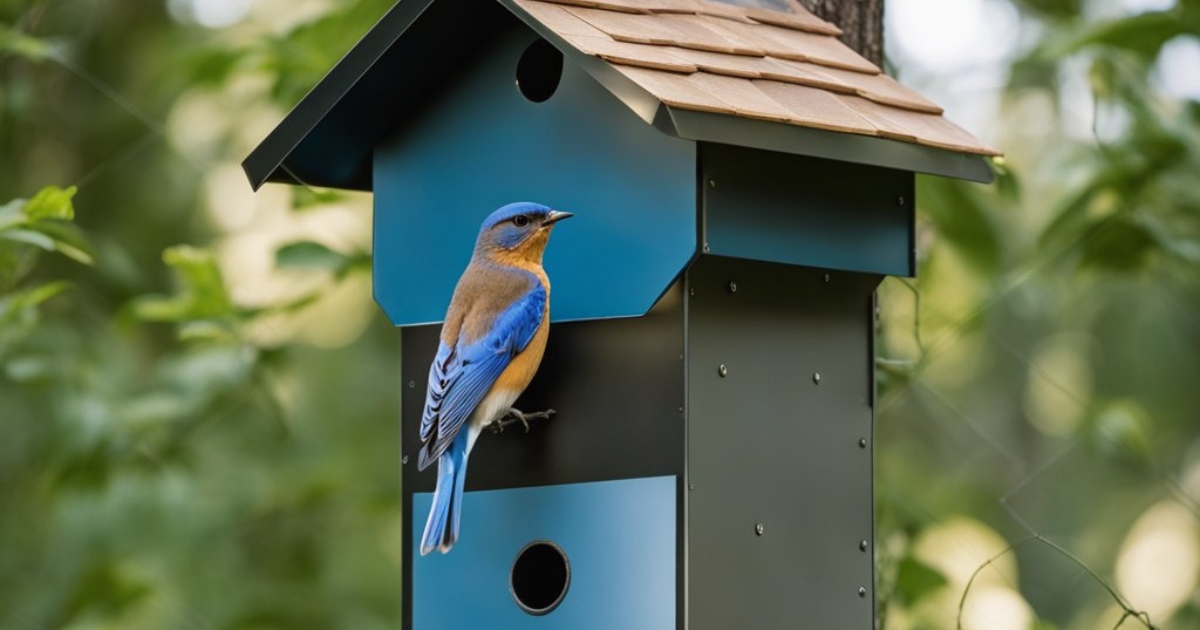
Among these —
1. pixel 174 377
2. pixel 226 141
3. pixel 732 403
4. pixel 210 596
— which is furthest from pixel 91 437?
pixel 732 403

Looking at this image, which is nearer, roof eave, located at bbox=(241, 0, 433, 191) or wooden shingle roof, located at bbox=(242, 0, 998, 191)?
Result: wooden shingle roof, located at bbox=(242, 0, 998, 191)

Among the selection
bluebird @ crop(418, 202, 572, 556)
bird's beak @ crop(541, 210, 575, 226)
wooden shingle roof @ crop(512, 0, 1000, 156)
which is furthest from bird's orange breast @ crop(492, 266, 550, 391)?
wooden shingle roof @ crop(512, 0, 1000, 156)

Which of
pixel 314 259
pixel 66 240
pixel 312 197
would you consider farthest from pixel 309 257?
pixel 66 240

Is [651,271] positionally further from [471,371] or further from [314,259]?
[314,259]

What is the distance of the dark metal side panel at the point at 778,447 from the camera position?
370 centimetres

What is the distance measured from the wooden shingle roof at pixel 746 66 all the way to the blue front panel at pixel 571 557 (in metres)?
0.74

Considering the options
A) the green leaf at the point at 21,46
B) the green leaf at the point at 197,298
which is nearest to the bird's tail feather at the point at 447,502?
the green leaf at the point at 197,298

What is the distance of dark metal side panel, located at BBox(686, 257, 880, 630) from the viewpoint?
3699 millimetres

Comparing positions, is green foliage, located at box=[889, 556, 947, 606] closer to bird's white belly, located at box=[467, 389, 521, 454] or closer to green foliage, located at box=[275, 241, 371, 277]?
bird's white belly, located at box=[467, 389, 521, 454]

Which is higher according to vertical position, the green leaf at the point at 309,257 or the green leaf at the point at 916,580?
the green leaf at the point at 309,257

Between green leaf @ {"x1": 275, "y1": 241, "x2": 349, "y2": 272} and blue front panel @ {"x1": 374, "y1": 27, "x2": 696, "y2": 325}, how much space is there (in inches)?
42.7

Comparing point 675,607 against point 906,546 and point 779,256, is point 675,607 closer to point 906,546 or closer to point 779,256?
point 779,256

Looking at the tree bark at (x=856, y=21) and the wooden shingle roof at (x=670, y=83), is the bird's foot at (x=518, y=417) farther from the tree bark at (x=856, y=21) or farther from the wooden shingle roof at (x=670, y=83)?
the tree bark at (x=856, y=21)

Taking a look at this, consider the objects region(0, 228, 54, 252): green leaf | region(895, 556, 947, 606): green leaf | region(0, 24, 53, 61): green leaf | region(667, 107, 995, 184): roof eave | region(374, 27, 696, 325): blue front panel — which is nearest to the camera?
region(667, 107, 995, 184): roof eave
